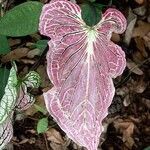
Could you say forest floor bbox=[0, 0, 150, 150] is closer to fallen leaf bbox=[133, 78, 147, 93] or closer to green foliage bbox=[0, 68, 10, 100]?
fallen leaf bbox=[133, 78, 147, 93]

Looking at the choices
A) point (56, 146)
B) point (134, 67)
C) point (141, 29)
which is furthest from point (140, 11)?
point (56, 146)

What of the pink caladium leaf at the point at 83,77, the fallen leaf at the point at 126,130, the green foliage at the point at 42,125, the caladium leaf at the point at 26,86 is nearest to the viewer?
the pink caladium leaf at the point at 83,77

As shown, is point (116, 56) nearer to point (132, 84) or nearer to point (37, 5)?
point (37, 5)

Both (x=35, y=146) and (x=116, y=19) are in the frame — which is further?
(x=35, y=146)

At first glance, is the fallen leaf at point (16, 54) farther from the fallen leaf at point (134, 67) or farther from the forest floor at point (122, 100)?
the fallen leaf at point (134, 67)

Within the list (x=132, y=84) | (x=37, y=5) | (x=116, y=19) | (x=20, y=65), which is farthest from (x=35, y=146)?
(x=116, y=19)

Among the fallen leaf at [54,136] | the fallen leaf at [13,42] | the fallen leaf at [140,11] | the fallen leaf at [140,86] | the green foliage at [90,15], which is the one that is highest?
the green foliage at [90,15]

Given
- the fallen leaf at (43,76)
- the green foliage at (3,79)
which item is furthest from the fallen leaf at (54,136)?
the green foliage at (3,79)

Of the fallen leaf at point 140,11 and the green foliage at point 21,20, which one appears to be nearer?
the green foliage at point 21,20
